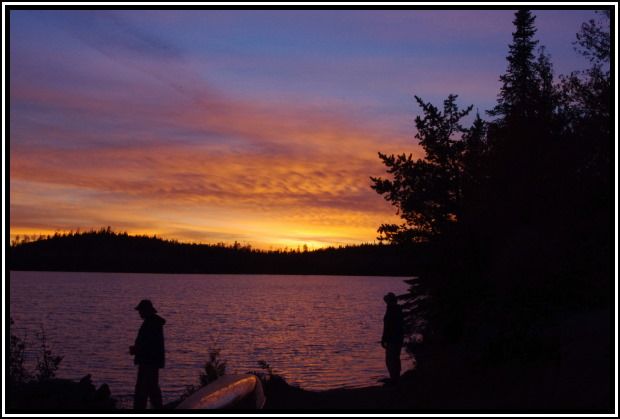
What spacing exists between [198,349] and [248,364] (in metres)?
7.79

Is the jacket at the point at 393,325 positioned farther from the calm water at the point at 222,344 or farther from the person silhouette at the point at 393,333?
the calm water at the point at 222,344

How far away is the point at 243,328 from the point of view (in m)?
64.7

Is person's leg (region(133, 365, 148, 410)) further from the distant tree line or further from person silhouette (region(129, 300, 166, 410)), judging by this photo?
the distant tree line

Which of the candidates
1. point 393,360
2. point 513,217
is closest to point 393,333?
point 393,360

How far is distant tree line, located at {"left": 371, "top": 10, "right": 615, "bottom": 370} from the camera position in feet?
55.4

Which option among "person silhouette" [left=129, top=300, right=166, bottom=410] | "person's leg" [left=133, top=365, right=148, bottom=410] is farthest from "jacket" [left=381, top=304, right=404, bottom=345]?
"person's leg" [left=133, top=365, right=148, bottom=410]

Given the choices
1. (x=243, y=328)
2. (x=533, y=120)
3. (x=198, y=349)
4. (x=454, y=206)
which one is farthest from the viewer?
(x=243, y=328)

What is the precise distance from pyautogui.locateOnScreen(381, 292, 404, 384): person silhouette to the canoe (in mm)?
3641

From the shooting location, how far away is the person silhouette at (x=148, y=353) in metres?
13.9

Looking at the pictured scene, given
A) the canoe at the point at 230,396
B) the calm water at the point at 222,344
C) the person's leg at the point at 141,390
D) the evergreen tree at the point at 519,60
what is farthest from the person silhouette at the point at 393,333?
the evergreen tree at the point at 519,60

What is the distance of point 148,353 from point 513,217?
10.9 metres

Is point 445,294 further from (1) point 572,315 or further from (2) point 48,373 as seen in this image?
(2) point 48,373

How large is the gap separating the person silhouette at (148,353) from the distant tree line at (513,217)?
7.23m

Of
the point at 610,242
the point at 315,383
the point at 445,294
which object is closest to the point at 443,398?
the point at 610,242
